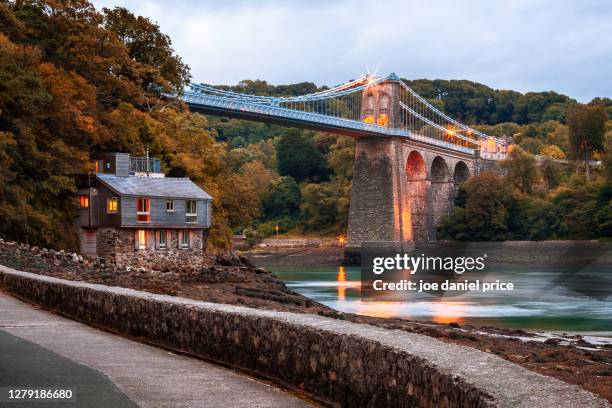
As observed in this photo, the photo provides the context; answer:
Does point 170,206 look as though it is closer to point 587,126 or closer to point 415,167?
point 415,167

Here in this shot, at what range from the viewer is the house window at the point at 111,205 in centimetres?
4509

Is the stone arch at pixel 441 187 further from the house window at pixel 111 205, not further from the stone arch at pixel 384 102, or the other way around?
the house window at pixel 111 205

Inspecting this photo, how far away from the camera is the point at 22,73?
41.6 metres

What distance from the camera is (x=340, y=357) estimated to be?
7637mm

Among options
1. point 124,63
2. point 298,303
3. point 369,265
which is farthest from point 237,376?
point 369,265

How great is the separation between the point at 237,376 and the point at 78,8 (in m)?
45.5

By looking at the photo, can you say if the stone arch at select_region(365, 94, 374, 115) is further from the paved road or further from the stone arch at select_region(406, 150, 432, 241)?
the paved road

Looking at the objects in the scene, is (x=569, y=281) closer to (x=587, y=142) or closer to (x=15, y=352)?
(x=587, y=142)

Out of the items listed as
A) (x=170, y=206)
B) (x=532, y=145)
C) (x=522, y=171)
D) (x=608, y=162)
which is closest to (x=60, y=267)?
(x=170, y=206)

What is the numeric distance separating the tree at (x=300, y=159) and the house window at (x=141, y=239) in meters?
80.7

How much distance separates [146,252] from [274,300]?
13.6m

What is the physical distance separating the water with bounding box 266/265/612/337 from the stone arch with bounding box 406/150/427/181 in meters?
45.8

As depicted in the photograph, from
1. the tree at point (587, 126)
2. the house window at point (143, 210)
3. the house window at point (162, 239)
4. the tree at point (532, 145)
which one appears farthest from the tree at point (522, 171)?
the house window at point (143, 210)

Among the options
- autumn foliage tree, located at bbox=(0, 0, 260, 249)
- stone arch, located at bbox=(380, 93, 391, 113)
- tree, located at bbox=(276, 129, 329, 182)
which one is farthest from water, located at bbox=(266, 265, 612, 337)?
tree, located at bbox=(276, 129, 329, 182)
